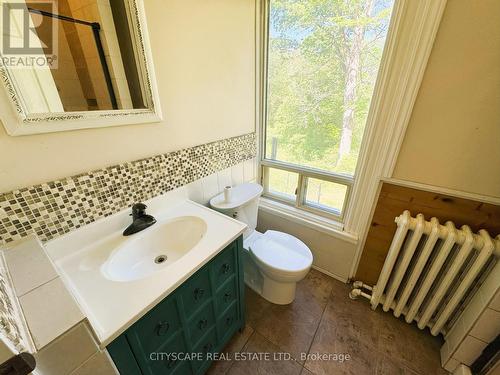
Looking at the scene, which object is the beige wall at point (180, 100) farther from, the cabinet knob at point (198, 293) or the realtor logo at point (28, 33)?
the cabinet knob at point (198, 293)

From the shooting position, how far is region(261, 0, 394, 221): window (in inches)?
46.9

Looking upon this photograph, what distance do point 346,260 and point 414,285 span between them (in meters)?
0.43

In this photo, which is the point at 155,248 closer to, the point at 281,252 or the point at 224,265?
the point at 224,265

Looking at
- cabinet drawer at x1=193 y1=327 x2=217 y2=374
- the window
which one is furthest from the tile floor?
the window

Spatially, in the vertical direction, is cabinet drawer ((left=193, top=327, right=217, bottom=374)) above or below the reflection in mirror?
below

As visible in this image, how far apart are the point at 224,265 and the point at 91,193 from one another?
65 cm

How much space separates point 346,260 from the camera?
1564 millimetres

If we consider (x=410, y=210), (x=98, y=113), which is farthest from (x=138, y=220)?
(x=410, y=210)

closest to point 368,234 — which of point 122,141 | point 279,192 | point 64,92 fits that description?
point 279,192

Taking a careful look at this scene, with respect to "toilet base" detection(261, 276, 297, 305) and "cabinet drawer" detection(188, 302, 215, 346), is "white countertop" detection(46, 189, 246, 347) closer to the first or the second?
"cabinet drawer" detection(188, 302, 215, 346)

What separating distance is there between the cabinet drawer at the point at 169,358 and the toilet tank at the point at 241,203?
65 centimetres

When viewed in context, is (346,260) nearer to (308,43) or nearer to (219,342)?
(219,342)

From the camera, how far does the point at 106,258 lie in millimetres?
839

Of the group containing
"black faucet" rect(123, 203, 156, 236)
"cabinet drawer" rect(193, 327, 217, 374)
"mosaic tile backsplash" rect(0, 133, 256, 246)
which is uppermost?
"mosaic tile backsplash" rect(0, 133, 256, 246)
